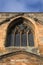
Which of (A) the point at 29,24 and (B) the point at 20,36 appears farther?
(A) the point at 29,24

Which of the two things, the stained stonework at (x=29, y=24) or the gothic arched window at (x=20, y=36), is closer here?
the stained stonework at (x=29, y=24)

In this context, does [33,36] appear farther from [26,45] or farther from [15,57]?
[15,57]

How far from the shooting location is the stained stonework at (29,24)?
9.83 meters

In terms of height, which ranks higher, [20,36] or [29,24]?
[29,24]

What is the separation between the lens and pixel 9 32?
10531 millimetres

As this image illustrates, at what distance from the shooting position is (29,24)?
1079 centimetres

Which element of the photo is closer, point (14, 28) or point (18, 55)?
point (18, 55)

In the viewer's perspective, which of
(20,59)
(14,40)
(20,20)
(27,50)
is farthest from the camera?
(20,20)

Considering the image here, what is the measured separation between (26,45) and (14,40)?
0.57 meters

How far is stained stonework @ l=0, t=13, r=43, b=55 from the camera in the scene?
9.83 metres

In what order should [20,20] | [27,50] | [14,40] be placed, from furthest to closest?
[20,20]
[14,40]
[27,50]

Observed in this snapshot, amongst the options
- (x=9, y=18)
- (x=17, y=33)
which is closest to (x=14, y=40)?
(x=17, y=33)

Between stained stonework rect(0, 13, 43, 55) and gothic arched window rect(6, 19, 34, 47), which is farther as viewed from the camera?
gothic arched window rect(6, 19, 34, 47)

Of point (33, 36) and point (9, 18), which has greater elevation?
point (9, 18)
